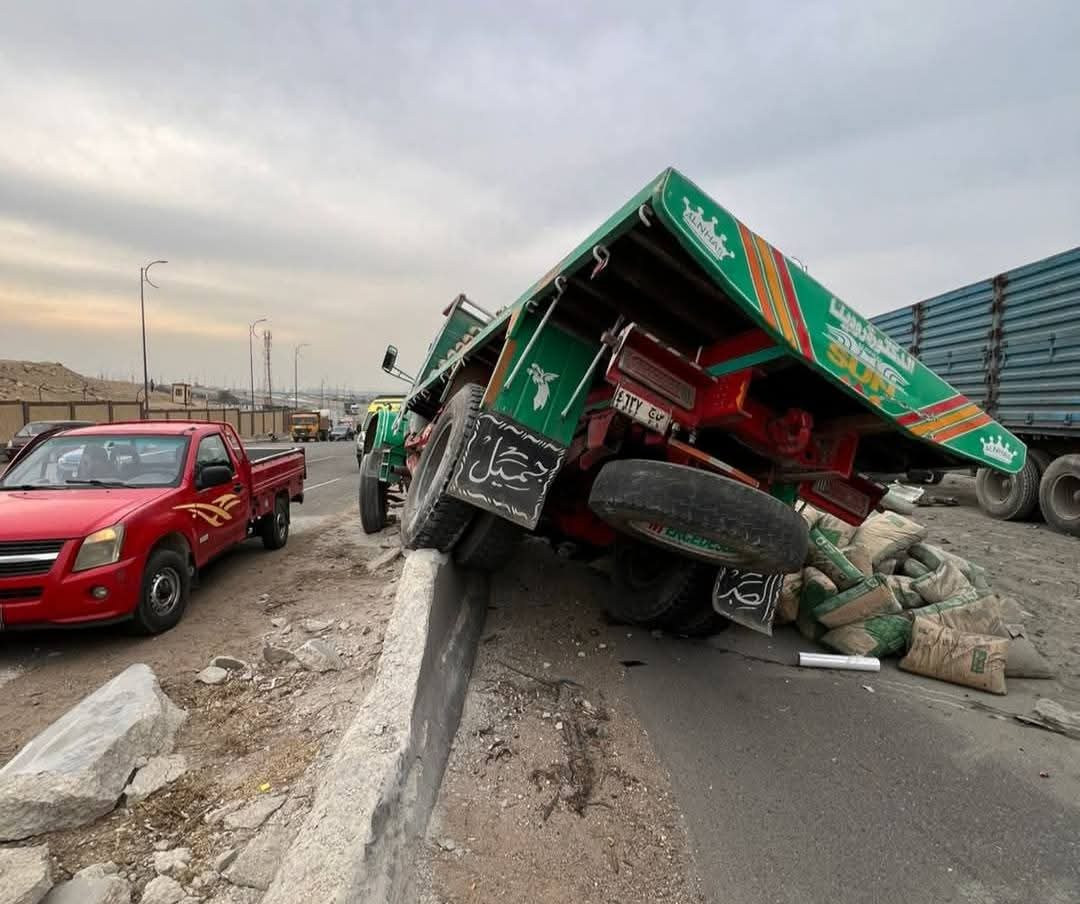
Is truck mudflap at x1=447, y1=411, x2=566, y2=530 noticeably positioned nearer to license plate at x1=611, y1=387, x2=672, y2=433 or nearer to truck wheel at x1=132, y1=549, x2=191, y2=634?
license plate at x1=611, y1=387, x2=672, y2=433

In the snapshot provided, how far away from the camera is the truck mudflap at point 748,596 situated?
383 cm

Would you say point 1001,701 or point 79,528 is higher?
point 79,528

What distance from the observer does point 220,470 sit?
5.31 meters

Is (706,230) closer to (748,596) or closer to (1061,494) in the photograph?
(748,596)

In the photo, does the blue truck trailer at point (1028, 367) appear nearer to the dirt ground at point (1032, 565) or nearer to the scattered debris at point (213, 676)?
the dirt ground at point (1032, 565)

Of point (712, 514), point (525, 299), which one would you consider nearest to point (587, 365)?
point (525, 299)

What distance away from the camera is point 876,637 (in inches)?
173

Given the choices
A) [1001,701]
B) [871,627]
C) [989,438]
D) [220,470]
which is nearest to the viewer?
[989,438]

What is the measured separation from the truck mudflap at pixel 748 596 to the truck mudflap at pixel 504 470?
1.25 meters

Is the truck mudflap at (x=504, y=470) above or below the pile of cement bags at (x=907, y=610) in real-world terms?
above

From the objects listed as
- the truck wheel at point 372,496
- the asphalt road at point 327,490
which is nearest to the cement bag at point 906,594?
the truck wheel at point 372,496

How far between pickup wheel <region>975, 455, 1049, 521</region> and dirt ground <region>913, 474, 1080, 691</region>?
0.60ft

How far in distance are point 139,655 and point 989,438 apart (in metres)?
5.04

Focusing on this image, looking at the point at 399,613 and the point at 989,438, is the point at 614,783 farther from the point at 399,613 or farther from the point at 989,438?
the point at 989,438
